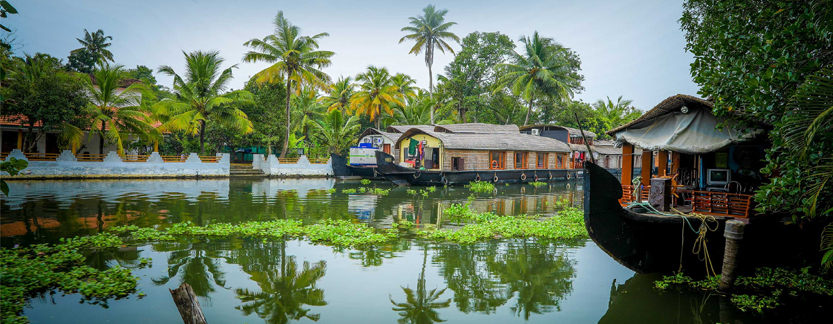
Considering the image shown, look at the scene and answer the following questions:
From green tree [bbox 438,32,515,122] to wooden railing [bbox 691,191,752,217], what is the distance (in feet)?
87.8

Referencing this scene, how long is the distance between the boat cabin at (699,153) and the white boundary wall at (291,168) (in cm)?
1907

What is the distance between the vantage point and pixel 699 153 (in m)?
6.51

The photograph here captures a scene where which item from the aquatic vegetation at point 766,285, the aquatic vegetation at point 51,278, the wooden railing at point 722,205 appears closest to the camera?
the aquatic vegetation at point 51,278

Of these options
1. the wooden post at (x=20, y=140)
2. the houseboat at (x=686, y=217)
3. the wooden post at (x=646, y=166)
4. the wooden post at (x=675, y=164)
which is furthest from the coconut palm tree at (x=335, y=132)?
the houseboat at (x=686, y=217)

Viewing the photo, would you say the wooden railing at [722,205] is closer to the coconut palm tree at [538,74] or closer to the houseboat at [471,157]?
the houseboat at [471,157]

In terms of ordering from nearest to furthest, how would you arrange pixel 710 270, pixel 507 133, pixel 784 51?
pixel 784 51, pixel 710 270, pixel 507 133

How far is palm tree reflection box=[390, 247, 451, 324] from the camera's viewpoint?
4688mm

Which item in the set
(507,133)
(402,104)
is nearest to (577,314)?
(507,133)

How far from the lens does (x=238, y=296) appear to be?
5.14 meters

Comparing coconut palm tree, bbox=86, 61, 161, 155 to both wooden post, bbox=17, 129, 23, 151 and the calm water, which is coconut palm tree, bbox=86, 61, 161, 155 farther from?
the calm water

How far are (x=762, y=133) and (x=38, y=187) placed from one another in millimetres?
20794

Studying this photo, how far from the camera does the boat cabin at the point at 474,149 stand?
67.9 feet

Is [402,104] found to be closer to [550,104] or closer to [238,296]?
[550,104]

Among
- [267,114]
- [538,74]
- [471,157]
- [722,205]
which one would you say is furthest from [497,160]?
[722,205]
